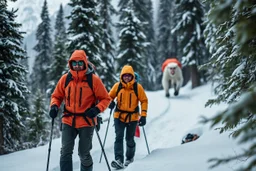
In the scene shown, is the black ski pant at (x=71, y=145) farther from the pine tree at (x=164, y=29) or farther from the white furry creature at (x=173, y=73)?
the pine tree at (x=164, y=29)

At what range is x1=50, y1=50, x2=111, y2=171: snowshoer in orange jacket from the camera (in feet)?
15.5

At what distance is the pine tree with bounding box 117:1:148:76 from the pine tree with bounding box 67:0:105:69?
7059 millimetres

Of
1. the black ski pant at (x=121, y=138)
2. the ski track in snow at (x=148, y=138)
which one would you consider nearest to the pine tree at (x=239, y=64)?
the black ski pant at (x=121, y=138)

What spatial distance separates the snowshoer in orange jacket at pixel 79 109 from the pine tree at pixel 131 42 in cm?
1950

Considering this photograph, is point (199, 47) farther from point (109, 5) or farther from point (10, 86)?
point (10, 86)

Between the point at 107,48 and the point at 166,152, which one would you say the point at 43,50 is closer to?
the point at 107,48

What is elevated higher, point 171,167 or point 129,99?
point 129,99

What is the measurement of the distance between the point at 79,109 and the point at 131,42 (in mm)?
20154

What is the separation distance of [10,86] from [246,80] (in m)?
7.97

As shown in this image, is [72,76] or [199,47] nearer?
[72,76]

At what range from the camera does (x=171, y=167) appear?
4.75 m

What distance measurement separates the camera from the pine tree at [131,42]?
945 inches

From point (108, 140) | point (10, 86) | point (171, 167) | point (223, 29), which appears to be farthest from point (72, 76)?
point (10, 86)

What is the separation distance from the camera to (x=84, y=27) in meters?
17.1
